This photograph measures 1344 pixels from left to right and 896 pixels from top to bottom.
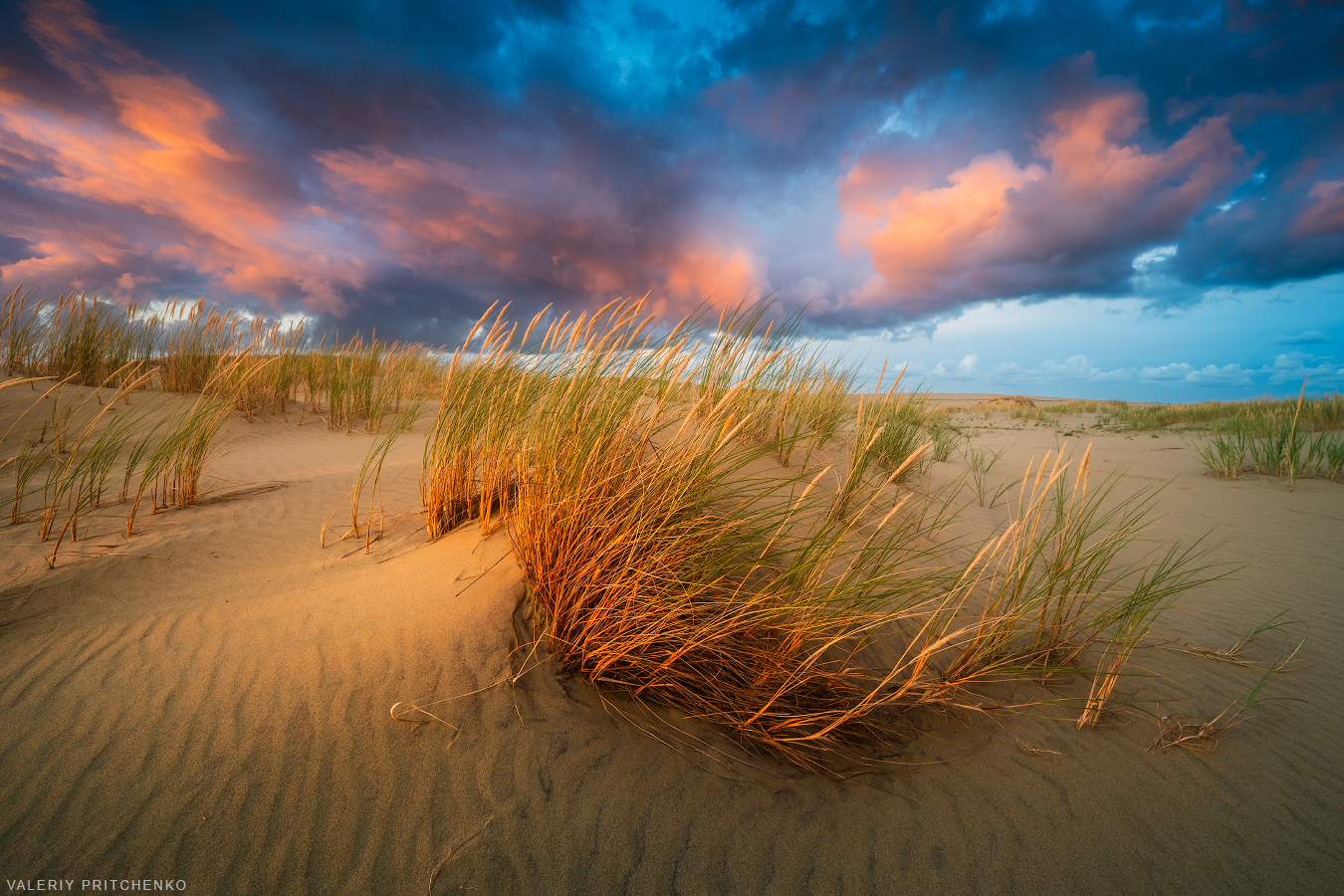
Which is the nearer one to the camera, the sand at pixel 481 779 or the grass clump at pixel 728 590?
the sand at pixel 481 779

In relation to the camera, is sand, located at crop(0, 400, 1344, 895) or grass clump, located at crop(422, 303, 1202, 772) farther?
grass clump, located at crop(422, 303, 1202, 772)

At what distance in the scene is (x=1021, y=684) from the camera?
7.00ft

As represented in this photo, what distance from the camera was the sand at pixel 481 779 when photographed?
127 centimetres

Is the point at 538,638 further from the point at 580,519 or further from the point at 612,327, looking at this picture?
the point at 612,327

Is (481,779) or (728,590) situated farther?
(728,590)

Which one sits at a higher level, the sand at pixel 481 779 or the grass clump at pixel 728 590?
the grass clump at pixel 728 590

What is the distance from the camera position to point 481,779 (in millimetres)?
1429

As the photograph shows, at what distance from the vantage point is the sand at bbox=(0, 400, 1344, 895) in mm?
1268

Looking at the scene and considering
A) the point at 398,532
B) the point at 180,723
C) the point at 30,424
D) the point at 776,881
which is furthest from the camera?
the point at 30,424

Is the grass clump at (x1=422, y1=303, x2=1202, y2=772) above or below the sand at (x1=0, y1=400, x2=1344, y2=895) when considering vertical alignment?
above

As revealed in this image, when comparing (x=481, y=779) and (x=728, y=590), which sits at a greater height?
(x=728, y=590)

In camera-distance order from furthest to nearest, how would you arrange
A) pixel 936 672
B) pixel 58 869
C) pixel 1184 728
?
1. pixel 936 672
2. pixel 1184 728
3. pixel 58 869

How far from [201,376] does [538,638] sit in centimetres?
879

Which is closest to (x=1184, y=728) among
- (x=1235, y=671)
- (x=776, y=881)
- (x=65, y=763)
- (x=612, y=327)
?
(x=1235, y=671)
